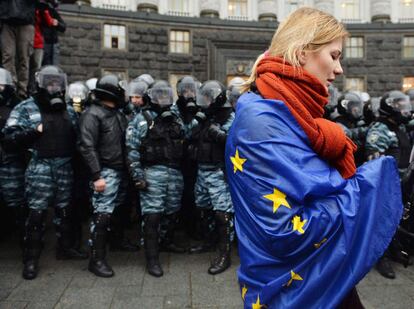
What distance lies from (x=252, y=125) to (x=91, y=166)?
333 centimetres

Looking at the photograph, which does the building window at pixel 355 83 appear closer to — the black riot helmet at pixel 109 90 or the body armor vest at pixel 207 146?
the body armor vest at pixel 207 146

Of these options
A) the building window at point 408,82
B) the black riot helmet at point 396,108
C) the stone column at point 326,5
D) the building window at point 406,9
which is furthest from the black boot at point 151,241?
the building window at point 406,9

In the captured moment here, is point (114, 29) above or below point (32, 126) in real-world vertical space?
above

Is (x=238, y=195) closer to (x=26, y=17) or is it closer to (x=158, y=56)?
(x=26, y=17)

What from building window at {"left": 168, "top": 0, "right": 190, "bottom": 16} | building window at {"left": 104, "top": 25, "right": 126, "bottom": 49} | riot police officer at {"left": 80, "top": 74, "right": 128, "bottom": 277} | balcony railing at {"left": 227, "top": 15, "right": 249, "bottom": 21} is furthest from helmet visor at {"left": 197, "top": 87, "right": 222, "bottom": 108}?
balcony railing at {"left": 227, "top": 15, "right": 249, "bottom": 21}

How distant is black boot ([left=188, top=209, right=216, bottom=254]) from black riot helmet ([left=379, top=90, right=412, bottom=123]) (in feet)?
8.86

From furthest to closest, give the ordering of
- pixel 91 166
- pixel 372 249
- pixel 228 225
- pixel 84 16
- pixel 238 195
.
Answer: pixel 84 16 → pixel 228 225 → pixel 91 166 → pixel 238 195 → pixel 372 249

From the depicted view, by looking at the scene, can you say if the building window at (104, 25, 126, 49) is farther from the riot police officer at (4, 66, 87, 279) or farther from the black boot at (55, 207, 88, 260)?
the black boot at (55, 207, 88, 260)

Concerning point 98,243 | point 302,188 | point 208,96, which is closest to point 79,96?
point 208,96

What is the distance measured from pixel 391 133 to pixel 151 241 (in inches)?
132

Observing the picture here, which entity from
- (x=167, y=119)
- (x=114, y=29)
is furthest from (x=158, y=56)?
(x=167, y=119)

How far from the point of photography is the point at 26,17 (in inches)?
234

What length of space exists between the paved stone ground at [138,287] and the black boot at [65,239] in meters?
0.12

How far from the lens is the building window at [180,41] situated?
650 inches
